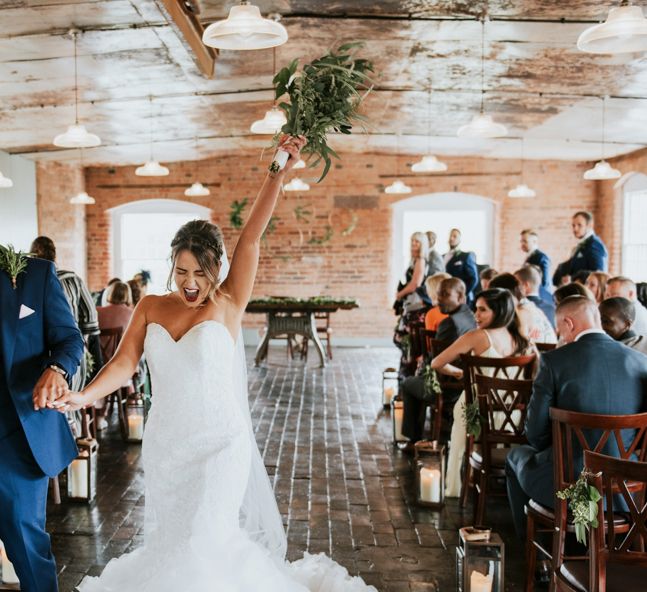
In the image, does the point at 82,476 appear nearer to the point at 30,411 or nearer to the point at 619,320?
the point at 30,411

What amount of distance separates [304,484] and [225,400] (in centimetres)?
257

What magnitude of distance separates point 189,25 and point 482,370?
3668mm

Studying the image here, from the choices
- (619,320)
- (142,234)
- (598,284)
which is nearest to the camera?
(619,320)

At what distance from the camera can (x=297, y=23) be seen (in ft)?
20.0

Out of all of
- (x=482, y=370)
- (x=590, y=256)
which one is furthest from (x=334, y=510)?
(x=590, y=256)

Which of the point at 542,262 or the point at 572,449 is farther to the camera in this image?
the point at 542,262

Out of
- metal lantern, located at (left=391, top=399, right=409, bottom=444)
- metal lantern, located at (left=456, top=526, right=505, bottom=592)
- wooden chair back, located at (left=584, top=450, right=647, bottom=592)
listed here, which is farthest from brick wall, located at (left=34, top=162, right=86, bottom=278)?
wooden chair back, located at (left=584, top=450, right=647, bottom=592)

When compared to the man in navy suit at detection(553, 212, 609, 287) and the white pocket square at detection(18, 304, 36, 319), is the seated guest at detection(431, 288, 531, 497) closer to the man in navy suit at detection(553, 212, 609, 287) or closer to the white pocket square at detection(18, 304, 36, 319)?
the white pocket square at detection(18, 304, 36, 319)

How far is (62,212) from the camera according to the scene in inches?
502

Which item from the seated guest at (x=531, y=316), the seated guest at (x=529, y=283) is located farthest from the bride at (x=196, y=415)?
the seated guest at (x=529, y=283)

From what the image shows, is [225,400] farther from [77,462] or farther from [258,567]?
[77,462]

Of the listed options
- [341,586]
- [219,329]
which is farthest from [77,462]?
[219,329]

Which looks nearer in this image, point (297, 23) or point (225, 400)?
point (225, 400)

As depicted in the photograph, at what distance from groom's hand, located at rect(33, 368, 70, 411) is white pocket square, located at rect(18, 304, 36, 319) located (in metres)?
0.24
